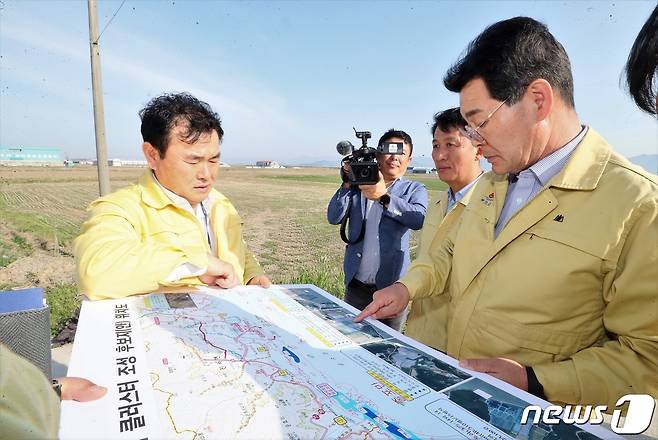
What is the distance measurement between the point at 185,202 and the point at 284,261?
21.4ft

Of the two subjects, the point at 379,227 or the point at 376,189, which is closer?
the point at 376,189

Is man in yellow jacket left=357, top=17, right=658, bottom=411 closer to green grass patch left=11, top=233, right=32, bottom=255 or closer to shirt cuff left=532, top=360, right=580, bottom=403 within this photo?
shirt cuff left=532, top=360, right=580, bottom=403

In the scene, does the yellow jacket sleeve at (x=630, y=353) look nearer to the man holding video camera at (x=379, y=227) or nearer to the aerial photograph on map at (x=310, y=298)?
the aerial photograph on map at (x=310, y=298)

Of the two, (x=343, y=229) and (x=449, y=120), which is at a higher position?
(x=449, y=120)

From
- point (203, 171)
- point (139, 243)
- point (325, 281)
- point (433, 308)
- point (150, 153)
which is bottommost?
point (325, 281)

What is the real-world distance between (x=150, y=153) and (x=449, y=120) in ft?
8.35

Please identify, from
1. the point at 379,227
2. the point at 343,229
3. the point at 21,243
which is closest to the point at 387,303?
the point at 379,227

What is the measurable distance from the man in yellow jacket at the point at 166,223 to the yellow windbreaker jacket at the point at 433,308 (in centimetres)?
109

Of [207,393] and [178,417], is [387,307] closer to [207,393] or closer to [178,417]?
[207,393]

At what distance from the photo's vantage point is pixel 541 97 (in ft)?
5.59

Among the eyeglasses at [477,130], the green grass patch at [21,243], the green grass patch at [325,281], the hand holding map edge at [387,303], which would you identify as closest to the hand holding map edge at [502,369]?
the hand holding map edge at [387,303]

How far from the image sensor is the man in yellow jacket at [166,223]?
1901mm

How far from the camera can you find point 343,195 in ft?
12.8

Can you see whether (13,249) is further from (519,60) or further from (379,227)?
(519,60)
